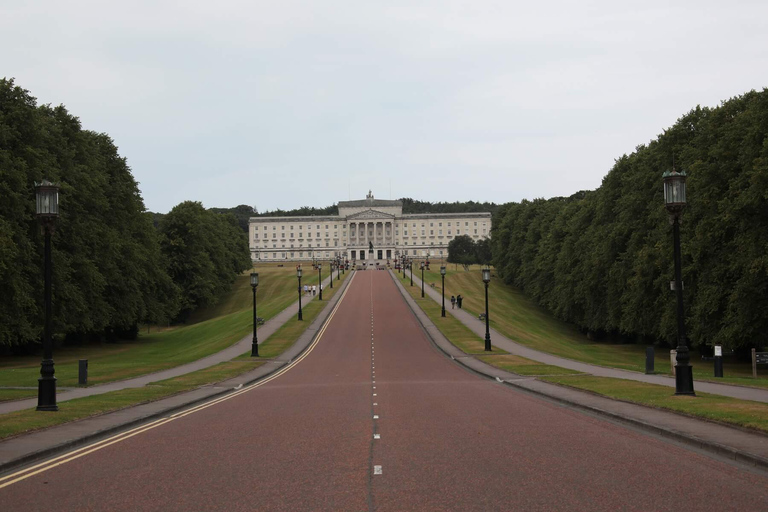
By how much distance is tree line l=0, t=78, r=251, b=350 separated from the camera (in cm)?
4284

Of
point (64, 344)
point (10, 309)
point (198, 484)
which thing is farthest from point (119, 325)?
point (198, 484)

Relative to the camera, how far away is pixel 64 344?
5869cm

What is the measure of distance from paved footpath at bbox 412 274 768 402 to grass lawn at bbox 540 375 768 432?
111cm

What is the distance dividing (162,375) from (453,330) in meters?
Answer: 28.9

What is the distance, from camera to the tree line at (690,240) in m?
39.4

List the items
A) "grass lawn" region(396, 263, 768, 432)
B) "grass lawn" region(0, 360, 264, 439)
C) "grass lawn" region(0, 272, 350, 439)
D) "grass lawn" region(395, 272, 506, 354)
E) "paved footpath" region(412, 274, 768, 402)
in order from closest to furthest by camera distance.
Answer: "grass lawn" region(396, 263, 768, 432), "grass lawn" region(0, 360, 264, 439), "grass lawn" region(0, 272, 350, 439), "paved footpath" region(412, 274, 768, 402), "grass lawn" region(395, 272, 506, 354)

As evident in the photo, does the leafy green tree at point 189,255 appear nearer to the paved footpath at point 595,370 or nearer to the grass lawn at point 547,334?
the grass lawn at point 547,334

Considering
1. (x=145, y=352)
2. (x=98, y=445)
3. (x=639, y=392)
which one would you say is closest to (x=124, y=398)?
(x=98, y=445)

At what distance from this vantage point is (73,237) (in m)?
50.5

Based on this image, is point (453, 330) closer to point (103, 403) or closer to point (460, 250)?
point (103, 403)

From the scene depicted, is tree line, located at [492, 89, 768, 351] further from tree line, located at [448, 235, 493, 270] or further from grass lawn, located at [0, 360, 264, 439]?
tree line, located at [448, 235, 493, 270]

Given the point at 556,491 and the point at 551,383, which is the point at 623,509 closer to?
the point at 556,491

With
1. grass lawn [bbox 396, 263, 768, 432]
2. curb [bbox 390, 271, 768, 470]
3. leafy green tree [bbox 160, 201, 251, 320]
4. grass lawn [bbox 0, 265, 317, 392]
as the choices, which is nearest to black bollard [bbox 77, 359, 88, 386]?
grass lawn [bbox 0, 265, 317, 392]

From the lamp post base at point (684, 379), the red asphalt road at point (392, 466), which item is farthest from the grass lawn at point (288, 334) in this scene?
the lamp post base at point (684, 379)
